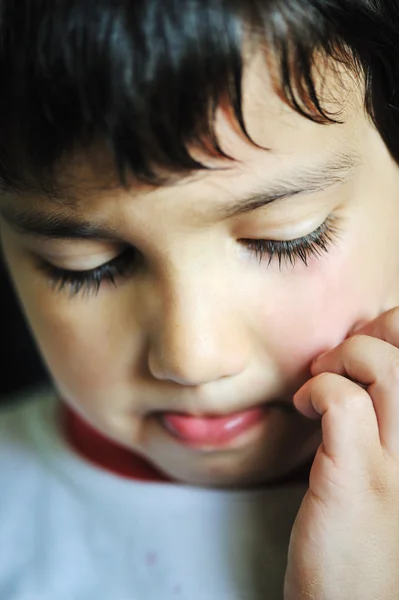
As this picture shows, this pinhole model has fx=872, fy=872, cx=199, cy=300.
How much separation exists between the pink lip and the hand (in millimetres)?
85

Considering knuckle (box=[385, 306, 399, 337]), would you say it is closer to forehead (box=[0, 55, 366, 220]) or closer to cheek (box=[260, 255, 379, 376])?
cheek (box=[260, 255, 379, 376])

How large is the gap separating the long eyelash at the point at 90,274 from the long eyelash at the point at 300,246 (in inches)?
4.2

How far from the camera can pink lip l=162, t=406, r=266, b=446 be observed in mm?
794

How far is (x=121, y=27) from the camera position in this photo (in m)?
0.60

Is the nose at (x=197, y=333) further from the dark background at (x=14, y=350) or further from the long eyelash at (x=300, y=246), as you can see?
the dark background at (x=14, y=350)

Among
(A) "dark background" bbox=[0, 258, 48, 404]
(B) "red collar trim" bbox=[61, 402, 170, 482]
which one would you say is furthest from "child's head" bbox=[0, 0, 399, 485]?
(A) "dark background" bbox=[0, 258, 48, 404]

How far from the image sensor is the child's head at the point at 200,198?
616mm

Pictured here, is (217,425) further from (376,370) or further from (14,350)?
(14,350)

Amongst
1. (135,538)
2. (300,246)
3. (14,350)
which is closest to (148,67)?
(300,246)

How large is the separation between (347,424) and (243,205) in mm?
200

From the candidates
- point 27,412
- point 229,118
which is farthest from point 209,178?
point 27,412

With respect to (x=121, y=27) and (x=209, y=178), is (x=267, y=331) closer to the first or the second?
(x=209, y=178)

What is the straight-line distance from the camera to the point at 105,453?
981 millimetres

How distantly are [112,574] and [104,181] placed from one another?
0.41 meters
